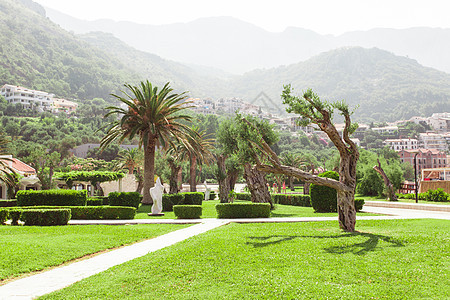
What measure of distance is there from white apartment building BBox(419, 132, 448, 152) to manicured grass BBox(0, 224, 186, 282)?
657 ft

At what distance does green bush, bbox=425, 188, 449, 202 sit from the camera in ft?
118

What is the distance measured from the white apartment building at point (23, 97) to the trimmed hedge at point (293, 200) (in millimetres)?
155363

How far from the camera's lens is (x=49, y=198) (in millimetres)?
23500

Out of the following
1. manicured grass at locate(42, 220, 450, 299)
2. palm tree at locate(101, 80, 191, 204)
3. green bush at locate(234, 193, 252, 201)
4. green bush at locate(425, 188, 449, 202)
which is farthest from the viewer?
green bush at locate(234, 193, 252, 201)

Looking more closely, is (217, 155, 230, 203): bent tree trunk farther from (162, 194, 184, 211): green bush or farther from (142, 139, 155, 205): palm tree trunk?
(162, 194, 184, 211): green bush

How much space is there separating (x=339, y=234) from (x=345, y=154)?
277 cm

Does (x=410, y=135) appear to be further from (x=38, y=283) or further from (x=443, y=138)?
(x=38, y=283)

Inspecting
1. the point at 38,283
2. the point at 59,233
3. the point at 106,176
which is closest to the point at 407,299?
the point at 38,283

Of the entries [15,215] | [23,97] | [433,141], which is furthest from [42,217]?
[433,141]

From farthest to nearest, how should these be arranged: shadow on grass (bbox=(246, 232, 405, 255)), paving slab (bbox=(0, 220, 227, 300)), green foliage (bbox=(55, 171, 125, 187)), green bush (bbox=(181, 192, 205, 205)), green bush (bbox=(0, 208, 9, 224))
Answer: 1. green foliage (bbox=(55, 171, 125, 187))
2. green bush (bbox=(181, 192, 205, 205))
3. green bush (bbox=(0, 208, 9, 224))
4. shadow on grass (bbox=(246, 232, 405, 255))
5. paving slab (bbox=(0, 220, 227, 300))

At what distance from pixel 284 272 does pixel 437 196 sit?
1372 inches

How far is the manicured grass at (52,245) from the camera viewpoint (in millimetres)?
9117

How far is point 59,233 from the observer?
A: 14.4m

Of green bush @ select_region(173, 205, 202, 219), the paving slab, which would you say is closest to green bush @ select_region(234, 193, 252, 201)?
green bush @ select_region(173, 205, 202, 219)
